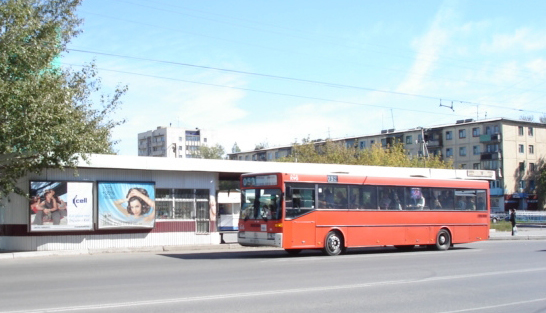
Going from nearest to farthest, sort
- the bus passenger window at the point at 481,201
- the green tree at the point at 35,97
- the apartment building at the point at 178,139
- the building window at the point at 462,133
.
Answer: the green tree at the point at 35,97 → the bus passenger window at the point at 481,201 → the building window at the point at 462,133 → the apartment building at the point at 178,139

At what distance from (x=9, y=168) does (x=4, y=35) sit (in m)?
4.50

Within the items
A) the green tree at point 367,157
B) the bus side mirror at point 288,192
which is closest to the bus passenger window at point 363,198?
the bus side mirror at point 288,192

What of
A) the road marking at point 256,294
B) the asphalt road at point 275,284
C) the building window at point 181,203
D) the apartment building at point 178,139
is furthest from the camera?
the apartment building at point 178,139

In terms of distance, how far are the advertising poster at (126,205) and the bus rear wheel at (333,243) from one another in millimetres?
8374

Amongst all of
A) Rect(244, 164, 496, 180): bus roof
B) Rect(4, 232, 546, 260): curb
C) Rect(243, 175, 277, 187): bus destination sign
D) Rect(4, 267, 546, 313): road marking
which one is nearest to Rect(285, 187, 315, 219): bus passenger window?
Rect(243, 175, 277, 187): bus destination sign

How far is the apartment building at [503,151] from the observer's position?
83.9 metres

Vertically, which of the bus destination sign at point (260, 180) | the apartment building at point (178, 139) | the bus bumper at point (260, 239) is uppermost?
the apartment building at point (178, 139)

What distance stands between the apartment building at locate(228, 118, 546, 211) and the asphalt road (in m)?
65.8

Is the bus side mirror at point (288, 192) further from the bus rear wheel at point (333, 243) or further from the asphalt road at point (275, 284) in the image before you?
the bus rear wheel at point (333, 243)

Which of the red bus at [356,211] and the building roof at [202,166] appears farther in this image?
the building roof at [202,166]

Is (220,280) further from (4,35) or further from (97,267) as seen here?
(4,35)

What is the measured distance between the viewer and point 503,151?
83.6 meters

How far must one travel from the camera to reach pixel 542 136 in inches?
3445

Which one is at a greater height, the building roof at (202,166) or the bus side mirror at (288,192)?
the building roof at (202,166)
